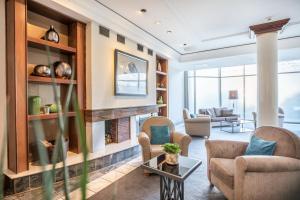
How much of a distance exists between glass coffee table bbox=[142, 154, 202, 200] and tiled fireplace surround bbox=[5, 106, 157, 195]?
3.15 feet

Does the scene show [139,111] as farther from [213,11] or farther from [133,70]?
[213,11]

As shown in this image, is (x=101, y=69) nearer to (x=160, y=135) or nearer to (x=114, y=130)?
(x=114, y=130)

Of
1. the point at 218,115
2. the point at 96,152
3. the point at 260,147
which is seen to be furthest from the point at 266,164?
the point at 218,115

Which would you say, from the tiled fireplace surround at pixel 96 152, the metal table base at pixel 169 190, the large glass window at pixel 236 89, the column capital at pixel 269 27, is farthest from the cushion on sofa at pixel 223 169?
the large glass window at pixel 236 89

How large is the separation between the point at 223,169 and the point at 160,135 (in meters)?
1.42

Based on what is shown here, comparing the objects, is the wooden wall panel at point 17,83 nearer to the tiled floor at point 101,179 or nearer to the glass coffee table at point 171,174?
the tiled floor at point 101,179

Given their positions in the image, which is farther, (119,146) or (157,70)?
(157,70)

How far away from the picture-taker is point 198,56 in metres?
6.46

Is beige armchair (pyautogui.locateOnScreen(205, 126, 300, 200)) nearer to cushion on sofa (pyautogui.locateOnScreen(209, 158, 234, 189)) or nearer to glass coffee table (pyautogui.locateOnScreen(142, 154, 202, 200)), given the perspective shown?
cushion on sofa (pyautogui.locateOnScreen(209, 158, 234, 189))

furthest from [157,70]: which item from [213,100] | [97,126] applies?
[213,100]

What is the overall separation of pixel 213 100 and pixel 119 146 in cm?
686

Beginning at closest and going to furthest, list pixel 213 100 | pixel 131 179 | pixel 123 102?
pixel 131 179, pixel 123 102, pixel 213 100

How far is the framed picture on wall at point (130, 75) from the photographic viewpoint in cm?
392

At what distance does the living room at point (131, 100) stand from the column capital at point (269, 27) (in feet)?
0.06
